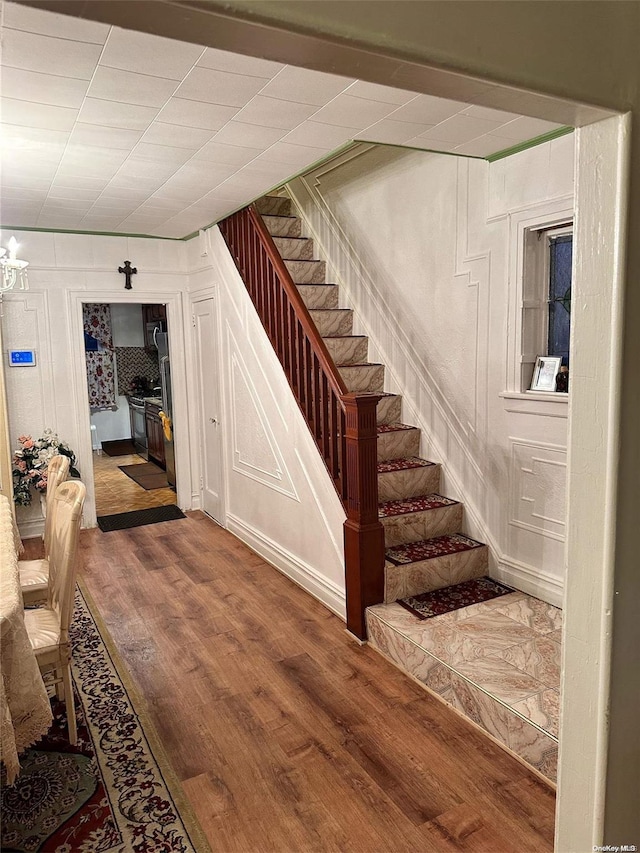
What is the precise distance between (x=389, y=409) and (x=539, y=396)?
129 centimetres

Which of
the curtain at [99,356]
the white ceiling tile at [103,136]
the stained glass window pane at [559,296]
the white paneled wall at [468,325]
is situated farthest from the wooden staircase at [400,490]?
the curtain at [99,356]

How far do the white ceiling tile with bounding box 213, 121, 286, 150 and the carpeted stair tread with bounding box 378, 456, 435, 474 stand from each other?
6.64ft

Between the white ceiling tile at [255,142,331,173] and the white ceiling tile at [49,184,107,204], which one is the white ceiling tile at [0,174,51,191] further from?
the white ceiling tile at [255,142,331,173]

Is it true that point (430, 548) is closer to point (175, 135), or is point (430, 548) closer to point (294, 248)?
point (175, 135)

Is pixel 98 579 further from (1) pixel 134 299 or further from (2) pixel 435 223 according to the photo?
(2) pixel 435 223

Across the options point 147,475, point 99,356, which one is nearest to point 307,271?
point 147,475

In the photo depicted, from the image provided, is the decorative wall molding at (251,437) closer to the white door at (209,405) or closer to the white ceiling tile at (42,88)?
the white door at (209,405)

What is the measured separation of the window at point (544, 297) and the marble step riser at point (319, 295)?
1.95m

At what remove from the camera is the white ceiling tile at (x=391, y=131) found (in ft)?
9.16

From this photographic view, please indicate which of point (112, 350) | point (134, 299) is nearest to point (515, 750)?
point (134, 299)

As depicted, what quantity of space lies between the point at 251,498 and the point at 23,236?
2.90m

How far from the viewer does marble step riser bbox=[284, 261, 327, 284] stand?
5.03 metres

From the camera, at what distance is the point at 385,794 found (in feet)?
7.47

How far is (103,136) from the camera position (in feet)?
9.47
